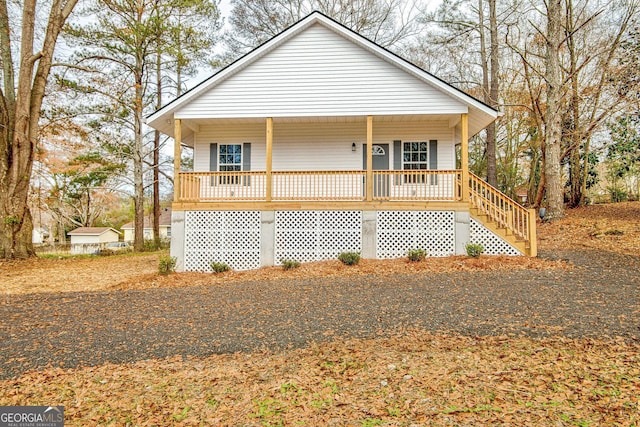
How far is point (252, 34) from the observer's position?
2105 centimetres

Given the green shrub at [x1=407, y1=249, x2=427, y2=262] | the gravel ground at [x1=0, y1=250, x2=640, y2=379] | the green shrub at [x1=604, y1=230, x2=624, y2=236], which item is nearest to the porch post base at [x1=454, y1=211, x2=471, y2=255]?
the green shrub at [x1=407, y1=249, x2=427, y2=262]

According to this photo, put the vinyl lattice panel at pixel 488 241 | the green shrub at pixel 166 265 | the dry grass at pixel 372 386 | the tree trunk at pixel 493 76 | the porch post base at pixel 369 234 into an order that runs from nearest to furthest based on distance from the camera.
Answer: the dry grass at pixel 372 386 < the green shrub at pixel 166 265 < the vinyl lattice panel at pixel 488 241 < the porch post base at pixel 369 234 < the tree trunk at pixel 493 76

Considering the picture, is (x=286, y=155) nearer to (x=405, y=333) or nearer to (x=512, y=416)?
(x=405, y=333)

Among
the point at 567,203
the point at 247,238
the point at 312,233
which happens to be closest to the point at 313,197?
the point at 312,233

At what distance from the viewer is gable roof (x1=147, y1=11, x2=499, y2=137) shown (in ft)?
33.6

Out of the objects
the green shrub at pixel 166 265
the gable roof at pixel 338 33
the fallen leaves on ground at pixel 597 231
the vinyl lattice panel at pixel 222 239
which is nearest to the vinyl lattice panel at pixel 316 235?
the vinyl lattice panel at pixel 222 239

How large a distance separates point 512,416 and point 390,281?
4820 millimetres

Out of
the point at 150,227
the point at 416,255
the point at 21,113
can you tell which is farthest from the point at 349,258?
the point at 150,227

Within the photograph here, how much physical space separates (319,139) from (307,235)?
3.87 meters

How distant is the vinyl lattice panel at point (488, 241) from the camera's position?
9.88 meters

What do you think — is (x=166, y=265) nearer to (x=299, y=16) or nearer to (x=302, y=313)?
(x=302, y=313)

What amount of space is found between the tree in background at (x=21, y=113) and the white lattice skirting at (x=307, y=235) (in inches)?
291

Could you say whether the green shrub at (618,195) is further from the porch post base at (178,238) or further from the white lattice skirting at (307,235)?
the porch post base at (178,238)

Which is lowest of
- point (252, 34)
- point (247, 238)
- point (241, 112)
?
point (247, 238)
